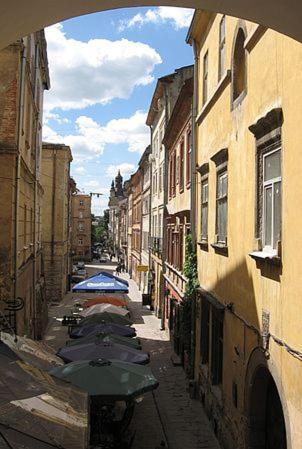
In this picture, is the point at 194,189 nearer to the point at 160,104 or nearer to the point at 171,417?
the point at 171,417

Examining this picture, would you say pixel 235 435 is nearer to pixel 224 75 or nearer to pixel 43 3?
pixel 224 75

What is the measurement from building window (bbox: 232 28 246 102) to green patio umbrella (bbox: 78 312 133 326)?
10175 mm

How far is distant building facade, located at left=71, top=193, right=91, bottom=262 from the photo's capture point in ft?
282

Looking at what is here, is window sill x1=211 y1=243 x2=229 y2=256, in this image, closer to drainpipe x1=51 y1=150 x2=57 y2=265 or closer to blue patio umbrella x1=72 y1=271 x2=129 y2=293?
blue patio umbrella x1=72 y1=271 x2=129 y2=293

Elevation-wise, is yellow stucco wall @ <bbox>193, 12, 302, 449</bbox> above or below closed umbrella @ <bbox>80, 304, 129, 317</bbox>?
above

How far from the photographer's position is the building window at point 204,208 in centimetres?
1346

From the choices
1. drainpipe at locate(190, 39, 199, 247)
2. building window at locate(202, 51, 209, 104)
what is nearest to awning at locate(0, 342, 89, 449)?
drainpipe at locate(190, 39, 199, 247)

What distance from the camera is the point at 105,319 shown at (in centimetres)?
1781

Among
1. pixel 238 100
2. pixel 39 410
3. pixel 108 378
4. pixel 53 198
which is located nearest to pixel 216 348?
pixel 108 378

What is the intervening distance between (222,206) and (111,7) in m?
7.40

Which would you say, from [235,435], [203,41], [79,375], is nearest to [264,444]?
[235,435]

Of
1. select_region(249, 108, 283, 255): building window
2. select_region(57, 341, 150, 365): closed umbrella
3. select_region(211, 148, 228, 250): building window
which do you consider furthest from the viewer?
select_region(57, 341, 150, 365): closed umbrella

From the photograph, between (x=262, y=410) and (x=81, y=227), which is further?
(x=81, y=227)

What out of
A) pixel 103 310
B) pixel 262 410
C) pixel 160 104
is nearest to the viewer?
pixel 262 410
